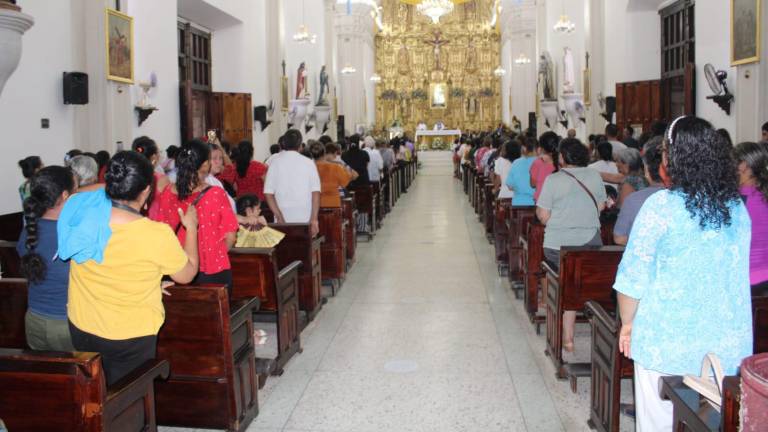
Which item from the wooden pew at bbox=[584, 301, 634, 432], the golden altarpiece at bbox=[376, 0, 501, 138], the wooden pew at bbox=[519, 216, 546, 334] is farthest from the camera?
the golden altarpiece at bbox=[376, 0, 501, 138]

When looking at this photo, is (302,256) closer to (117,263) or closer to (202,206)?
(202,206)

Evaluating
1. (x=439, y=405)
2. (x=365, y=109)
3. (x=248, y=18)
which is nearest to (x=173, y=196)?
(x=439, y=405)

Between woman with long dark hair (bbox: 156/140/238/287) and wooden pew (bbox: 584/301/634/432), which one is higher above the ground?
woman with long dark hair (bbox: 156/140/238/287)

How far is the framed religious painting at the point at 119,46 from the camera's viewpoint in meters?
9.29

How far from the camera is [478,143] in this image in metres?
19.3

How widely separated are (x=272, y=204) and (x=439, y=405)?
3143mm

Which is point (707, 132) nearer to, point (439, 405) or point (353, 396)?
point (439, 405)

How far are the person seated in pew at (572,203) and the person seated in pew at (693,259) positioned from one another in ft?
8.94

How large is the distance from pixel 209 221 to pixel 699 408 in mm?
2834

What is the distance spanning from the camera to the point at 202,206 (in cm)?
410

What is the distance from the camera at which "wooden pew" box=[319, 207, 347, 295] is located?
26.1 ft

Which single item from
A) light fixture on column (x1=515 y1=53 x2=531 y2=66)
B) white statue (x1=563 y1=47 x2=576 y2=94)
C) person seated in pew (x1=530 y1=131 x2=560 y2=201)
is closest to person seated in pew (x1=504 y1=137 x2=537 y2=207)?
person seated in pew (x1=530 y1=131 x2=560 y2=201)

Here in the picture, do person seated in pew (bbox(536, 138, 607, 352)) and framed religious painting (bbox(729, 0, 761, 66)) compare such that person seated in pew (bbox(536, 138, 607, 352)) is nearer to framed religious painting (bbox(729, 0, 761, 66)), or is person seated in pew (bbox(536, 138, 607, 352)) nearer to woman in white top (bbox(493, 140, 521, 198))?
woman in white top (bbox(493, 140, 521, 198))

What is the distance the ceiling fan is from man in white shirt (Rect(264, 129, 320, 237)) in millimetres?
6351
